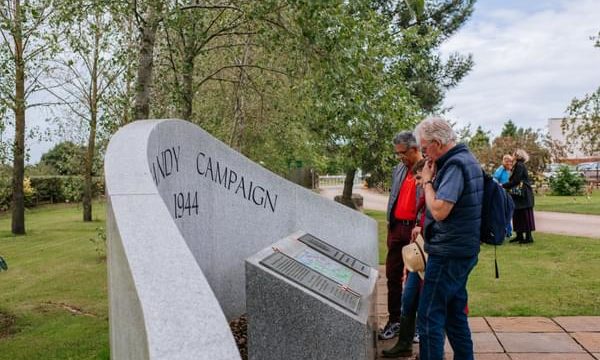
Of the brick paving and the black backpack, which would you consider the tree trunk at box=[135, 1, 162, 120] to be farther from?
the black backpack

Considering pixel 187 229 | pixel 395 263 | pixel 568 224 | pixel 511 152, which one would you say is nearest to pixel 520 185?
pixel 568 224

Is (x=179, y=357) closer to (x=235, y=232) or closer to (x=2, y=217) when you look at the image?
(x=235, y=232)

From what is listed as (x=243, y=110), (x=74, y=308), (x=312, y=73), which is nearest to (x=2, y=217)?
(x=243, y=110)

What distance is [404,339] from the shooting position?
4.53 m

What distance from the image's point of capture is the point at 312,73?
713 cm

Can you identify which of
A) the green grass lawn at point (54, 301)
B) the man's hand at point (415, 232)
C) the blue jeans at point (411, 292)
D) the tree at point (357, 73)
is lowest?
the green grass lawn at point (54, 301)

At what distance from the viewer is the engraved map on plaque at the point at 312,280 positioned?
135 inches

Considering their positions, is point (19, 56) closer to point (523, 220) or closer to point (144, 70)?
point (144, 70)

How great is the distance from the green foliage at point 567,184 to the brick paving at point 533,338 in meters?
24.1

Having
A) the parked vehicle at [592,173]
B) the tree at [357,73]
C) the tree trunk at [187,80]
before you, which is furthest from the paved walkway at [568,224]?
the parked vehicle at [592,173]

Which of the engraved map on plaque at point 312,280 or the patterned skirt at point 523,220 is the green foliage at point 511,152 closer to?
the patterned skirt at point 523,220

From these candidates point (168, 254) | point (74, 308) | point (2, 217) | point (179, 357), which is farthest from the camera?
point (2, 217)

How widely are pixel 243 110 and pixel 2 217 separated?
65.3 ft

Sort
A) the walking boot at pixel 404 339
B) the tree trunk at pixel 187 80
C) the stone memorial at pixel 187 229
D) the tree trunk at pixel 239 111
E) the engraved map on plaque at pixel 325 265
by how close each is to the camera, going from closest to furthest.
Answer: the stone memorial at pixel 187 229 < the engraved map on plaque at pixel 325 265 < the walking boot at pixel 404 339 < the tree trunk at pixel 187 80 < the tree trunk at pixel 239 111
